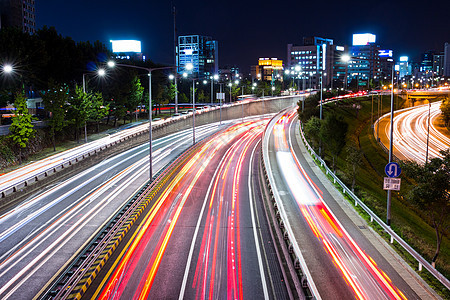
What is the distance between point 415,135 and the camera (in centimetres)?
7088

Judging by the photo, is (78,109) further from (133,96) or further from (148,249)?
(148,249)

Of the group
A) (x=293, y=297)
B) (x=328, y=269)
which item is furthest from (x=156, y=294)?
(x=328, y=269)

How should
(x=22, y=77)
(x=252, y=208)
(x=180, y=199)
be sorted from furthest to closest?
(x=22, y=77) → (x=180, y=199) → (x=252, y=208)

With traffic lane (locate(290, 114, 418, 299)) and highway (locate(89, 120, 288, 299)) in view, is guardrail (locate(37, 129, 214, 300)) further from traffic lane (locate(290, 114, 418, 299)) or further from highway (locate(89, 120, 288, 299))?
traffic lane (locate(290, 114, 418, 299))

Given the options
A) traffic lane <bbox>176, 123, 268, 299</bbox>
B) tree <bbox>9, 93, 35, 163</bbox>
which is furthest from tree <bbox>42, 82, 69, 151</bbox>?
traffic lane <bbox>176, 123, 268, 299</bbox>

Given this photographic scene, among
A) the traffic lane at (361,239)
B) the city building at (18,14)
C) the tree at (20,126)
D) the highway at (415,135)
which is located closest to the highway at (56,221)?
the tree at (20,126)

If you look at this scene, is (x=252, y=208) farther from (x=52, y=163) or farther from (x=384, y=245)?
(x=52, y=163)

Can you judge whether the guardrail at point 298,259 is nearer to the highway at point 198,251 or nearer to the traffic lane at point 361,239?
the highway at point 198,251

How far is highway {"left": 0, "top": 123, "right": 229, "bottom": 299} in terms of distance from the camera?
18816 mm

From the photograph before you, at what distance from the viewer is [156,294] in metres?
16.1

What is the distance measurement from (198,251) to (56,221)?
11.7 metres

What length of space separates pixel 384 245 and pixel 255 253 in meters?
7.43

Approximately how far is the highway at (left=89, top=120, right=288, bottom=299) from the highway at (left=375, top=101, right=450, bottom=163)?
31416 mm

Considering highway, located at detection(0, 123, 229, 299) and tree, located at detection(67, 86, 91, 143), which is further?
tree, located at detection(67, 86, 91, 143)
